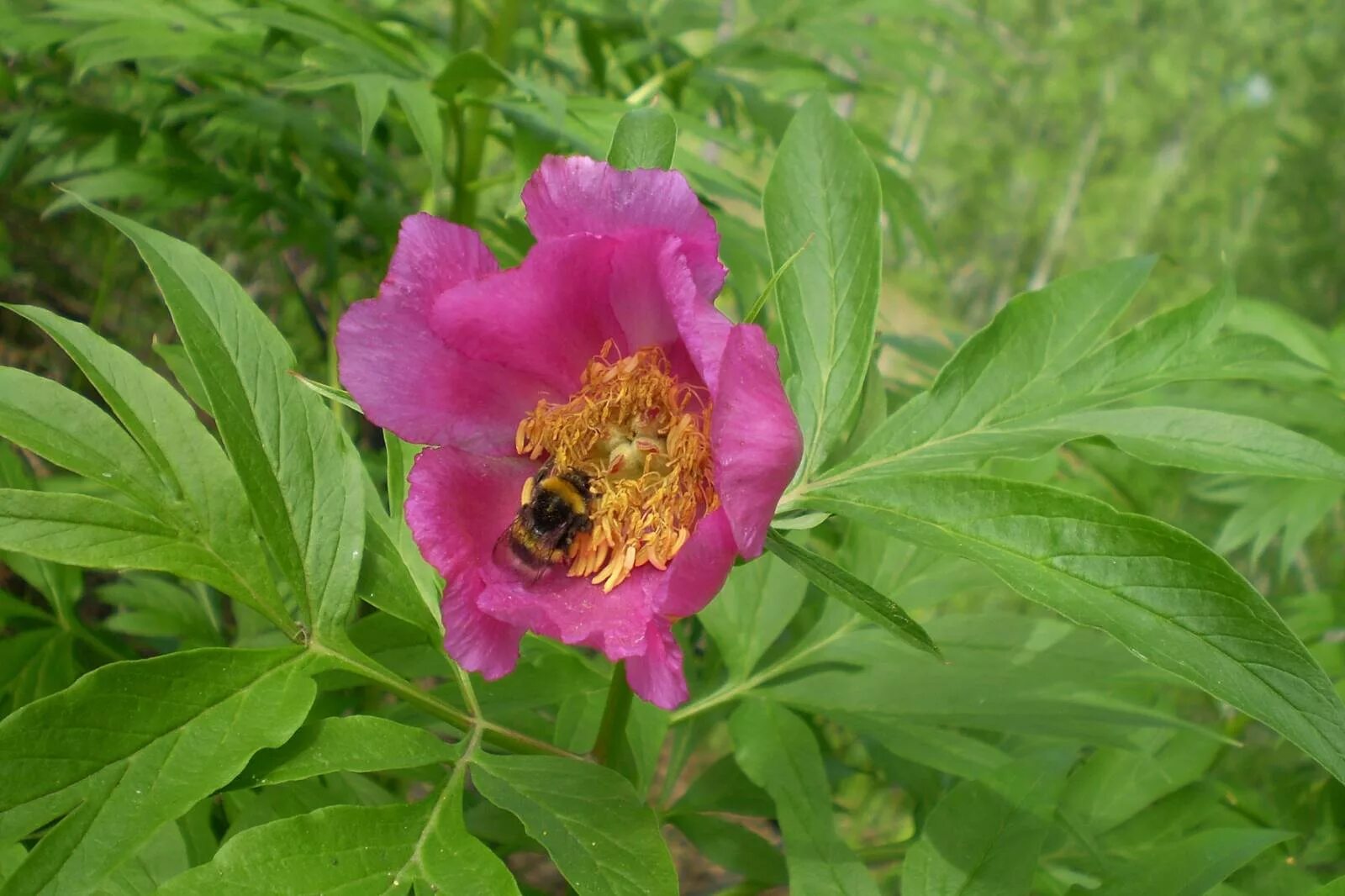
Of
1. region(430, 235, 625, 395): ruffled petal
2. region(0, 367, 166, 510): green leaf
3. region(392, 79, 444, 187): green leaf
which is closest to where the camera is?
region(0, 367, 166, 510): green leaf

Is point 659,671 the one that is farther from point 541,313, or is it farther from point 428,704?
point 541,313

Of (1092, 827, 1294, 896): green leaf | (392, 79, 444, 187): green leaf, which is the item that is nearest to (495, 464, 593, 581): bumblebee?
(1092, 827, 1294, 896): green leaf

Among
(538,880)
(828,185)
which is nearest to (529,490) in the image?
(828,185)

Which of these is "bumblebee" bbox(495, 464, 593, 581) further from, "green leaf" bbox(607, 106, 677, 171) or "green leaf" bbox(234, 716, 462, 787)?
"green leaf" bbox(607, 106, 677, 171)

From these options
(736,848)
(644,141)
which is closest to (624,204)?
(644,141)

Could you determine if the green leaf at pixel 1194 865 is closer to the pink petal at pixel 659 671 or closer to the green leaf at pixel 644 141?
the pink petal at pixel 659 671

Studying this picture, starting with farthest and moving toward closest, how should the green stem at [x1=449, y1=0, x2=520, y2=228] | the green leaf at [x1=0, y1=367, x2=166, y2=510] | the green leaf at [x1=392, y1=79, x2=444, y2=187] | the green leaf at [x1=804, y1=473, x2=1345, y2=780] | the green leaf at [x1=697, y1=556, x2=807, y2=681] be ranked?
the green stem at [x1=449, y1=0, x2=520, y2=228]
the green leaf at [x1=392, y1=79, x2=444, y2=187]
the green leaf at [x1=697, y1=556, x2=807, y2=681]
the green leaf at [x1=0, y1=367, x2=166, y2=510]
the green leaf at [x1=804, y1=473, x2=1345, y2=780]

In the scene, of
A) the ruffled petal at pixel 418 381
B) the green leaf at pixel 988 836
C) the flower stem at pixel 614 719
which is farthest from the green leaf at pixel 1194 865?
the ruffled petal at pixel 418 381
